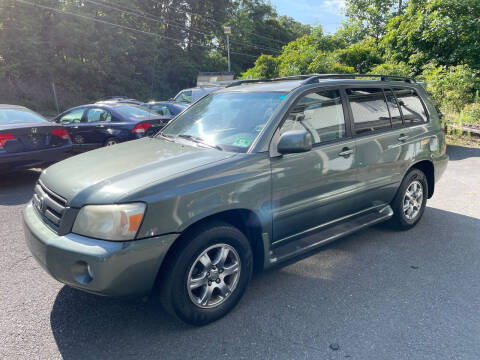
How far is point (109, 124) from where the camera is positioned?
835 cm

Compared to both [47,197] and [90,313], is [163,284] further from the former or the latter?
[47,197]

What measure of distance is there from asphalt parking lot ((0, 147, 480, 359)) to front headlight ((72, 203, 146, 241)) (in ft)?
2.69

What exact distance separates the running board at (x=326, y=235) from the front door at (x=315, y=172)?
0.26 ft

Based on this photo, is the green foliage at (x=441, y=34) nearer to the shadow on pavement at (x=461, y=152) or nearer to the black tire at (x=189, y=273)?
the shadow on pavement at (x=461, y=152)

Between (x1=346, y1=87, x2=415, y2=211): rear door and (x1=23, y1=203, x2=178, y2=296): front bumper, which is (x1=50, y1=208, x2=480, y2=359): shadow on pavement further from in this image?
(x1=346, y1=87, x2=415, y2=211): rear door

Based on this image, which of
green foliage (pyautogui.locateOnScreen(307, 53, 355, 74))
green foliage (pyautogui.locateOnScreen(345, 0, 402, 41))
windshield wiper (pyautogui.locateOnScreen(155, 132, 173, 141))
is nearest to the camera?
windshield wiper (pyautogui.locateOnScreen(155, 132, 173, 141))

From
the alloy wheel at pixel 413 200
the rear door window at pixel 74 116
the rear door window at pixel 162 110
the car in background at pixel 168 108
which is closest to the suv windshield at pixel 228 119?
the alloy wheel at pixel 413 200

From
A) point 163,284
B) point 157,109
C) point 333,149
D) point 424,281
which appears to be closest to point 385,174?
point 333,149

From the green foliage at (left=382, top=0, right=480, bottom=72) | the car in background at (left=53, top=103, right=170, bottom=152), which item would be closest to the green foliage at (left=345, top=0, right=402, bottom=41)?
the green foliage at (left=382, top=0, right=480, bottom=72)

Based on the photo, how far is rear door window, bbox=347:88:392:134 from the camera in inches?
150

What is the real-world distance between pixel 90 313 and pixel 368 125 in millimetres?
3268

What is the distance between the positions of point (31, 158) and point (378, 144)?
223 inches

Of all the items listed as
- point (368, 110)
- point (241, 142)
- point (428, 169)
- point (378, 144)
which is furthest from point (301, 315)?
point (428, 169)

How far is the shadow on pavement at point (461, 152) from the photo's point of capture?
8.76 m
